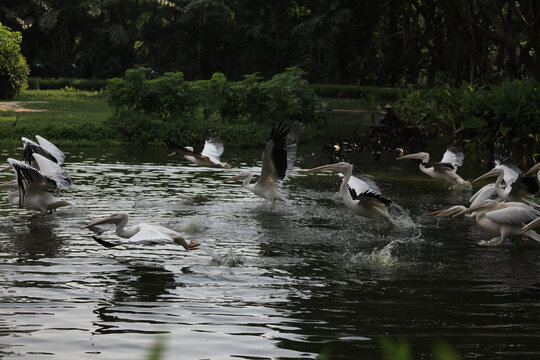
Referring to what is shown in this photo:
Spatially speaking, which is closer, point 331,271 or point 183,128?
point 331,271

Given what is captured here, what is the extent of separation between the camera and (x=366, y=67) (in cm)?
4856

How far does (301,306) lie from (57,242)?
3.66 metres

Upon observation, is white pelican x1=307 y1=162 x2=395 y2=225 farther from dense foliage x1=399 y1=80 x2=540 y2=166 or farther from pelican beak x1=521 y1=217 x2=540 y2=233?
dense foliage x1=399 y1=80 x2=540 y2=166

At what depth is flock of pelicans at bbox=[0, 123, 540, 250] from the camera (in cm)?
793

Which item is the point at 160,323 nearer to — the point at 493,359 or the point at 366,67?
the point at 493,359

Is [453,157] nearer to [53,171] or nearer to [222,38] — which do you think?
[53,171]

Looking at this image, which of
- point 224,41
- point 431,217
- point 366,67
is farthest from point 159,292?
point 224,41

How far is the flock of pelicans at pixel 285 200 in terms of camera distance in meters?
7.93

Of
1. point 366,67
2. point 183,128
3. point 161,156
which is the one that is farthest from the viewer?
point 366,67

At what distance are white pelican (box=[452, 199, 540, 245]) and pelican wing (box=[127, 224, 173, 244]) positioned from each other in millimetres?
3885

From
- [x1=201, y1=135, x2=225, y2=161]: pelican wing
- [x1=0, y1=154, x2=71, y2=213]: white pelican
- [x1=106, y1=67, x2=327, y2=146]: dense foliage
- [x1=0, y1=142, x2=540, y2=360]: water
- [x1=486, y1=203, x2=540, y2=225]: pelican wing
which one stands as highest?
[x1=106, y1=67, x2=327, y2=146]: dense foliage

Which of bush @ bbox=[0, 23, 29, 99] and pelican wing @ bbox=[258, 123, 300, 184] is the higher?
bush @ bbox=[0, 23, 29, 99]

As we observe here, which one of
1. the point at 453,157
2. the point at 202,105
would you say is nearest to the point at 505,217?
the point at 453,157

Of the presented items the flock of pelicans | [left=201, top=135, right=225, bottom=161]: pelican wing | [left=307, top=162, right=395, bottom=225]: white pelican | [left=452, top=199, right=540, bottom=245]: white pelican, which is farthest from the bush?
[left=452, top=199, right=540, bottom=245]: white pelican
